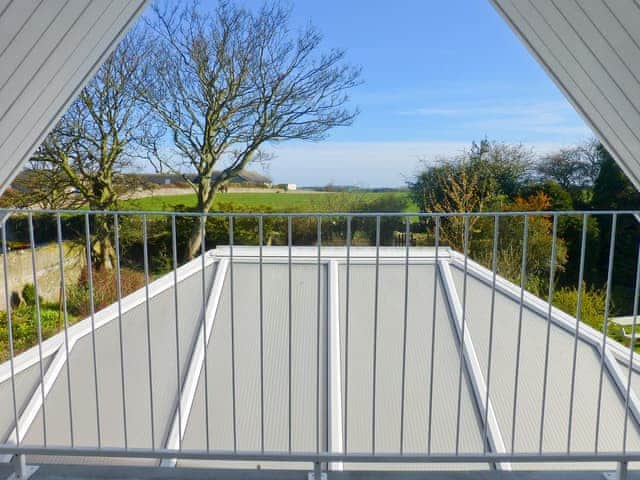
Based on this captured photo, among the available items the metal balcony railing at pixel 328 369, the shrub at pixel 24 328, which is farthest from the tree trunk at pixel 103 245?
the metal balcony railing at pixel 328 369

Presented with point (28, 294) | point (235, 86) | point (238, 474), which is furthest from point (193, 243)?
point (238, 474)

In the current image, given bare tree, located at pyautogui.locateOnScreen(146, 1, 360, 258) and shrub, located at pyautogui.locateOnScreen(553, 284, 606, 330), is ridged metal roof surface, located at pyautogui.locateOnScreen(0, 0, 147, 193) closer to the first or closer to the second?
shrub, located at pyautogui.locateOnScreen(553, 284, 606, 330)

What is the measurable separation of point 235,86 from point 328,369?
7984mm

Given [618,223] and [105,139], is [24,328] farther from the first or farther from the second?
[618,223]

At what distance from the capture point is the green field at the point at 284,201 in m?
9.51

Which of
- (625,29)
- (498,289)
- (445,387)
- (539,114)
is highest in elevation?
(539,114)

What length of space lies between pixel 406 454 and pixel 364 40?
952cm

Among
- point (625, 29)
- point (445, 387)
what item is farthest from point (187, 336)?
point (625, 29)

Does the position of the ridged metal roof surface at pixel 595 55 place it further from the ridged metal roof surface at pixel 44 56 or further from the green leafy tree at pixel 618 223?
the green leafy tree at pixel 618 223

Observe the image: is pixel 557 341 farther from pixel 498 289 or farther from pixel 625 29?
pixel 625 29

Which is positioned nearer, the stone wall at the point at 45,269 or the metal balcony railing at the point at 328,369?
the metal balcony railing at the point at 328,369

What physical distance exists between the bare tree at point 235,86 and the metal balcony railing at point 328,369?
5.94 metres

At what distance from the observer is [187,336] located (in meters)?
3.21

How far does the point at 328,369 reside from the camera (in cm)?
290
